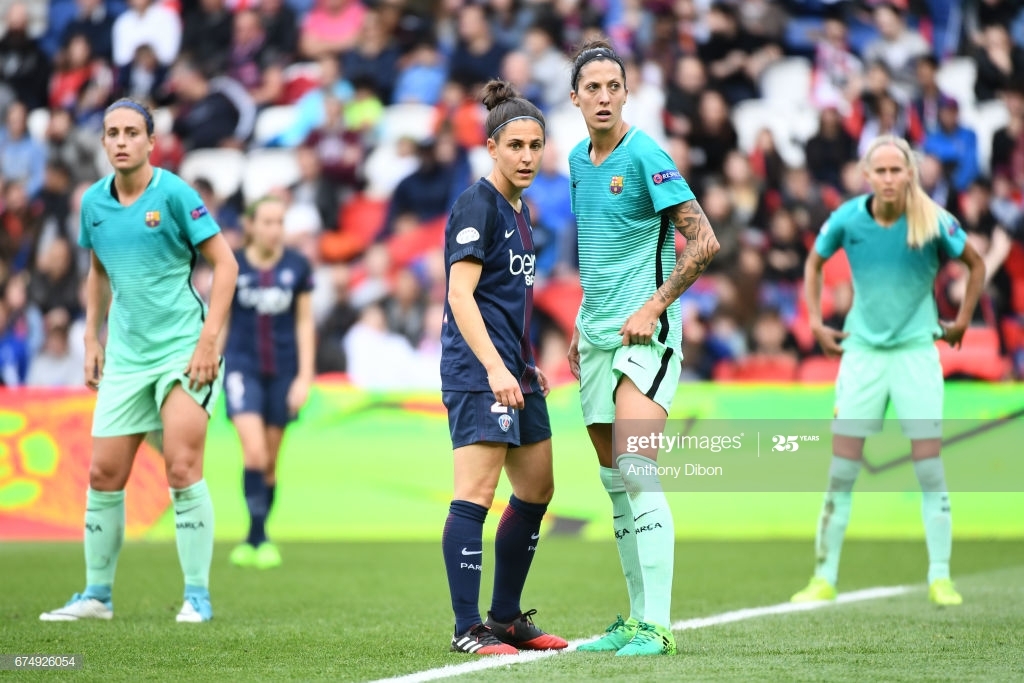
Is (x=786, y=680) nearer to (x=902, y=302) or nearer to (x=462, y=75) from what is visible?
(x=902, y=302)

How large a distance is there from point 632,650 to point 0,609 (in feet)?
11.9

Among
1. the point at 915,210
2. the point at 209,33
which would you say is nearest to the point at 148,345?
the point at 915,210

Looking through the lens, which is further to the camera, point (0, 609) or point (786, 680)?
point (0, 609)

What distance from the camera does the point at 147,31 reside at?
17234 mm

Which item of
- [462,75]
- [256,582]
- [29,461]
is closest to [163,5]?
[462,75]

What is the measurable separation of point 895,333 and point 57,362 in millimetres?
9023

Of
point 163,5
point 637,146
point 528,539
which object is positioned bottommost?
point 528,539

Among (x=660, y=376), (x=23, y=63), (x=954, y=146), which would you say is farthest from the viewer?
(x=23, y=63)

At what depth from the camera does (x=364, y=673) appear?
4.88 meters

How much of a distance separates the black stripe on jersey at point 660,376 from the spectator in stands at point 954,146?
9905 millimetres

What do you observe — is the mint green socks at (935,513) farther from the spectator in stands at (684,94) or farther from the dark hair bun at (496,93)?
the spectator in stands at (684,94)

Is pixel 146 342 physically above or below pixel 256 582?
above

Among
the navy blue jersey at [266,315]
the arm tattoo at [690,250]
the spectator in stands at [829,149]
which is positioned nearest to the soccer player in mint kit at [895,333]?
the arm tattoo at [690,250]

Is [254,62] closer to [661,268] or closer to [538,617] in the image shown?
[538,617]
